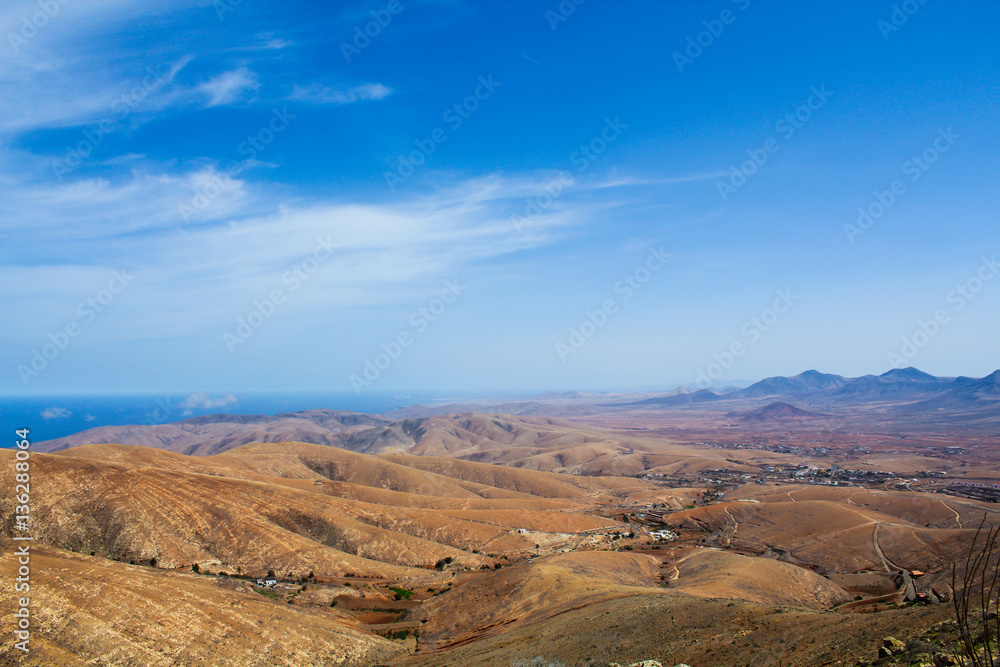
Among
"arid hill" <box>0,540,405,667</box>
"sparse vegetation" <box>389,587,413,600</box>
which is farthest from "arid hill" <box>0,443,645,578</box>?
"arid hill" <box>0,540,405,667</box>

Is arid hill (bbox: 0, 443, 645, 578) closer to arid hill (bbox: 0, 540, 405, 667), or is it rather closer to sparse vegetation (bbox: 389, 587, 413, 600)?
sparse vegetation (bbox: 389, 587, 413, 600)

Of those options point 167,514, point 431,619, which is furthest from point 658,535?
point 167,514

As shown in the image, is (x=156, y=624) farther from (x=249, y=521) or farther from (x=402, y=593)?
(x=249, y=521)

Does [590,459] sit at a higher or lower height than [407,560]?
lower

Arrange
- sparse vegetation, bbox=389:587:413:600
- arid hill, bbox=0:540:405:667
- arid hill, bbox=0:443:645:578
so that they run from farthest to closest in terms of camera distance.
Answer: arid hill, bbox=0:443:645:578 → sparse vegetation, bbox=389:587:413:600 → arid hill, bbox=0:540:405:667

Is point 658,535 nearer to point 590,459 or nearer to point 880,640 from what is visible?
point 880,640

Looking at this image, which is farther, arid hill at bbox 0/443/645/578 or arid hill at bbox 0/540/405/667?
arid hill at bbox 0/443/645/578

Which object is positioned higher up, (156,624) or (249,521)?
(156,624)

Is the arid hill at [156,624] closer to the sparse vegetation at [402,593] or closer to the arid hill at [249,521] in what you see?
the sparse vegetation at [402,593]

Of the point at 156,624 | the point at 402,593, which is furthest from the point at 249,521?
the point at 156,624

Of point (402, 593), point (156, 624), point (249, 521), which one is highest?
point (156, 624)

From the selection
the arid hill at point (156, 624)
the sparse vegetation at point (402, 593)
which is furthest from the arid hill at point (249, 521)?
the arid hill at point (156, 624)
